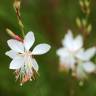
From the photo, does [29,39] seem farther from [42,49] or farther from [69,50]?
[69,50]

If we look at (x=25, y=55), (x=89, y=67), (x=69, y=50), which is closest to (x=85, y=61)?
(x=89, y=67)

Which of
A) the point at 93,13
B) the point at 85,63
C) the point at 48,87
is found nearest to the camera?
→ the point at 85,63

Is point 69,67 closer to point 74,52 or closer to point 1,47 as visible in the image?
point 74,52

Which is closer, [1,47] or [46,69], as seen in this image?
[1,47]

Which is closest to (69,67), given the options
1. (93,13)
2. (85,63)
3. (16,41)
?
(85,63)

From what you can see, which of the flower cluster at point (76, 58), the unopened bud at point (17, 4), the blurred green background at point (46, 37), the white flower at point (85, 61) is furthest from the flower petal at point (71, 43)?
the unopened bud at point (17, 4)

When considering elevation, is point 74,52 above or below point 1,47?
below

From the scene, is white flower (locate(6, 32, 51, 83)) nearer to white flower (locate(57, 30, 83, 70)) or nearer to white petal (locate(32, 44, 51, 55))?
white petal (locate(32, 44, 51, 55))
